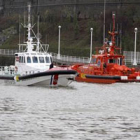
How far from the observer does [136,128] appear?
93.6ft

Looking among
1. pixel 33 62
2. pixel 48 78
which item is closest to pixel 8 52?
pixel 33 62

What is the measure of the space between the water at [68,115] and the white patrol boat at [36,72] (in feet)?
6.69

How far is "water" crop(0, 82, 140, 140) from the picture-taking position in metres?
27.1

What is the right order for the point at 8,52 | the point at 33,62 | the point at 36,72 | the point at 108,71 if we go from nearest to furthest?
the point at 36,72 → the point at 33,62 → the point at 108,71 → the point at 8,52

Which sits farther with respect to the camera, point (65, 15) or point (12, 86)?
point (65, 15)

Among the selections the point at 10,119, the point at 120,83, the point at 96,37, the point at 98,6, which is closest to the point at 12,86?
the point at 120,83

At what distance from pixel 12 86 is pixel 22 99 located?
1156cm

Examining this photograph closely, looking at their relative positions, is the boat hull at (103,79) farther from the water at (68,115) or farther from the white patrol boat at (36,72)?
the water at (68,115)

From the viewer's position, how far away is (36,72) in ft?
164

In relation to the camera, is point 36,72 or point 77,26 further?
point 77,26

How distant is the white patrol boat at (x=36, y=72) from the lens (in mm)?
48062

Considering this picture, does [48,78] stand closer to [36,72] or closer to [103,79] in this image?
[36,72]

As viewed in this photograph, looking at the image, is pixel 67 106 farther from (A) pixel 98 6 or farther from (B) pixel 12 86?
(A) pixel 98 6

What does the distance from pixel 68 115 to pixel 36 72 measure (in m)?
17.9
